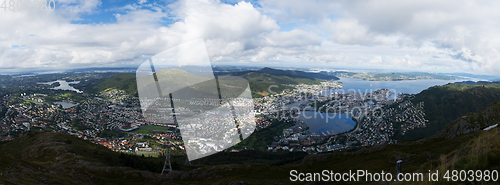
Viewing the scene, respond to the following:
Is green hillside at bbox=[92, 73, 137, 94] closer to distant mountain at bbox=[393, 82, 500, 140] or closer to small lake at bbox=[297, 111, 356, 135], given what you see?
small lake at bbox=[297, 111, 356, 135]

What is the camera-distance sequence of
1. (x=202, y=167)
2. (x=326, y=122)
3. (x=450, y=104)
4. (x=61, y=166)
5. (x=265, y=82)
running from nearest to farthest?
(x=61, y=166) < (x=202, y=167) < (x=450, y=104) < (x=326, y=122) < (x=265, y=82)

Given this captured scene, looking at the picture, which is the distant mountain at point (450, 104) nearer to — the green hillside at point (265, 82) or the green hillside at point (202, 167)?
the green hillside at point (202, 167)

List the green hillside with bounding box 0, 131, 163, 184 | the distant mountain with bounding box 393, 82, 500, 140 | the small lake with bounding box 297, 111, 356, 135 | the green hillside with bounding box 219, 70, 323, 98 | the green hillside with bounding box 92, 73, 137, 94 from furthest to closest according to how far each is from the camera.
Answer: the green hillside with bounding box 219, 70, 323, 98, the green hillside with bounding box 92, 73, 137, 94, the small lake with bounding box 297, 111, 356, 135, the distant mountain with bounding box 393, 82, 500, 140, the green hillside with bounding box 0, 131, 163, 184

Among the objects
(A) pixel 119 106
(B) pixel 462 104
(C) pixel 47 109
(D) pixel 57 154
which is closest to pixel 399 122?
(B) pixel 462 104

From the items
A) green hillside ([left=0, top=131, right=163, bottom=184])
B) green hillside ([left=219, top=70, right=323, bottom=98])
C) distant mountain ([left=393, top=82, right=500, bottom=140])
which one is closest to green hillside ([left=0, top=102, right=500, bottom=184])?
green hillside ([left=0, top=131, right=163, bottom=184])

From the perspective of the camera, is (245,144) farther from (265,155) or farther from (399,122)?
(399,122)

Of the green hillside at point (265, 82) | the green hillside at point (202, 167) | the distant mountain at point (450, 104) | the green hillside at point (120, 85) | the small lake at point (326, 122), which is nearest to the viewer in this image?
the green hillside at point (202, 167)

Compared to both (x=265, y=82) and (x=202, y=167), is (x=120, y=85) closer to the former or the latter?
(x=265, y=82)

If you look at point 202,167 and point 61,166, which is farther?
point 202,167

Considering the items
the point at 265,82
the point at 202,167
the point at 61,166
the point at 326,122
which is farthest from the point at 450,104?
the point at 265,82

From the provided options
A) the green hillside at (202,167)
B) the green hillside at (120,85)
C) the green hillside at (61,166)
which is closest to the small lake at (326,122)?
the green hillside at (202,167)
